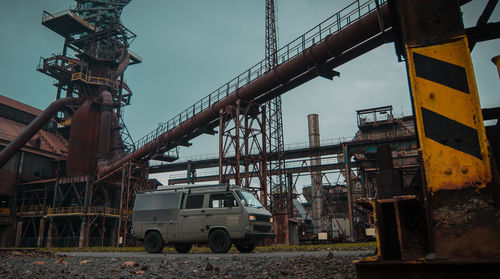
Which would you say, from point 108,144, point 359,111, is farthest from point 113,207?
point 359,111

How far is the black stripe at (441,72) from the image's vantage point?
2338mm

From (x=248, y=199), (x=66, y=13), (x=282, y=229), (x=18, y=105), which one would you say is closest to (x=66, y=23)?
(x=66, y=13)

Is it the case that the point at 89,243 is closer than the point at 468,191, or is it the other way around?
the point at 468,191

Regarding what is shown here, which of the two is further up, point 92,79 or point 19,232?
point 92,79

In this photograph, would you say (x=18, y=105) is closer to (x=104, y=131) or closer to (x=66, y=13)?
(x=66, y=13)

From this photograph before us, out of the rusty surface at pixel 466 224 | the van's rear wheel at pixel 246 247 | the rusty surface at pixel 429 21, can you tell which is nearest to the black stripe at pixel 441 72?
the rusty surface at pixel 429 21

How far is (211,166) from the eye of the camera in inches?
1574

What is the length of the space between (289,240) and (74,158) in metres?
27.0

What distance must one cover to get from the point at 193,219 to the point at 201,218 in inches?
12.3

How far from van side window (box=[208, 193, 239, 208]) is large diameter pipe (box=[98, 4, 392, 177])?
827cm

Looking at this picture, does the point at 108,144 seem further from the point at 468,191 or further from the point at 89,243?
the point at 468,191

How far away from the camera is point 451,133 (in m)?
2.26

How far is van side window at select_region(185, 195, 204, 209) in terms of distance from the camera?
38.4ft

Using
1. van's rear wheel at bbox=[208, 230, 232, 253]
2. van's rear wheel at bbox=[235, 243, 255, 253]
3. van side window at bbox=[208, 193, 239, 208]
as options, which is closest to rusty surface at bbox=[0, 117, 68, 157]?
van side window at bbox=[208, 193, 239, 208]
